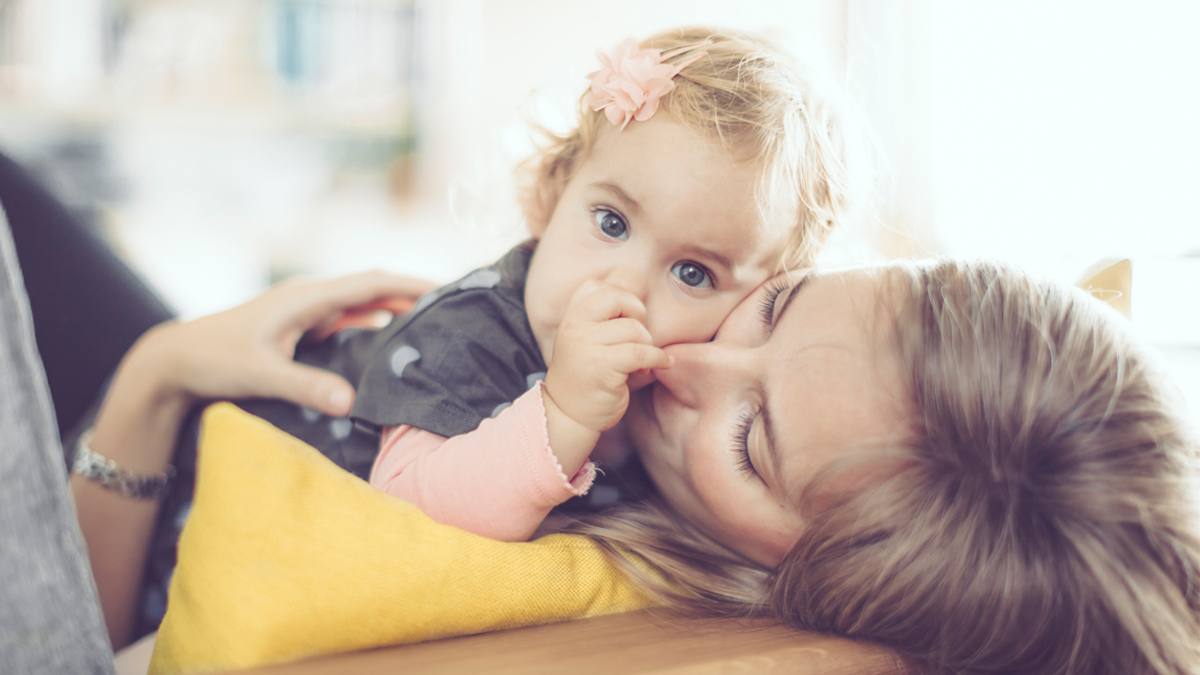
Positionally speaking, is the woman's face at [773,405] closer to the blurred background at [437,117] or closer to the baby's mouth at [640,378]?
the baby's mouth at [640,378]

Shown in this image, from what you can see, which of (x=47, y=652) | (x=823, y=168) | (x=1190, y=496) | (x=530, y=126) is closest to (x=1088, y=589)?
(x=1190, y=496)

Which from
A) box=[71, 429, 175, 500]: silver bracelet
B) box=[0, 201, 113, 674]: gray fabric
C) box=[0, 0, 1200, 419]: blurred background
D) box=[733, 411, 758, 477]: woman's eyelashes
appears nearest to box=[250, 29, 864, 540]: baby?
box=[733, 411, 758, 477]: woman's eyelashes

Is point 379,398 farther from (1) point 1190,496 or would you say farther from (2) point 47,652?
(1) point 1190,496

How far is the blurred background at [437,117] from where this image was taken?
6.88 ft

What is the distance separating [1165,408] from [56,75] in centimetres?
300

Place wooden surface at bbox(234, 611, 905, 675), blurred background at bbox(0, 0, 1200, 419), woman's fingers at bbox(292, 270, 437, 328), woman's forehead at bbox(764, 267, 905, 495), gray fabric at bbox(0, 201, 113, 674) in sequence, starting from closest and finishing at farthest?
gray fabric at bbox(0, 201, 113, 674) < wooden surface at bbox(234, 611, 905, 675) < woman's forehead at bbox(764, 267, 905, 495) < woman's fingers at bbox(292, 270, 437, 328) < blurred background at bbox(0, 0, 1200, 419)

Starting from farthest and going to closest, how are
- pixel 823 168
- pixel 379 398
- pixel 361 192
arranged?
pixel 361 192 < pixel 823 168 < pixel 379 398

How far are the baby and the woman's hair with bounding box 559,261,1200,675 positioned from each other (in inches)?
9.3

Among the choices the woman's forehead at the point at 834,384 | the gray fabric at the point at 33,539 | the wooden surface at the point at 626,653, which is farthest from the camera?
the woman's forehead at the point at 834,384

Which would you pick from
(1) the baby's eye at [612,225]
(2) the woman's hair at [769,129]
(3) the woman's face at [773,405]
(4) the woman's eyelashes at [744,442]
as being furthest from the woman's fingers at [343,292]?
(4) the woman's eyelashes at [744,442]

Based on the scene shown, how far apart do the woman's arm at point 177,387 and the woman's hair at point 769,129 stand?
1.32 feet

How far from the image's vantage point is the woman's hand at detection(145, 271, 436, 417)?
0.98 meters

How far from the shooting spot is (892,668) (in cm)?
61

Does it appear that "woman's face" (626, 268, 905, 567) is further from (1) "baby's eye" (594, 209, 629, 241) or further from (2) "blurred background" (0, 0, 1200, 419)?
(2) "blurred background" (0, 0, 1200, 419)
